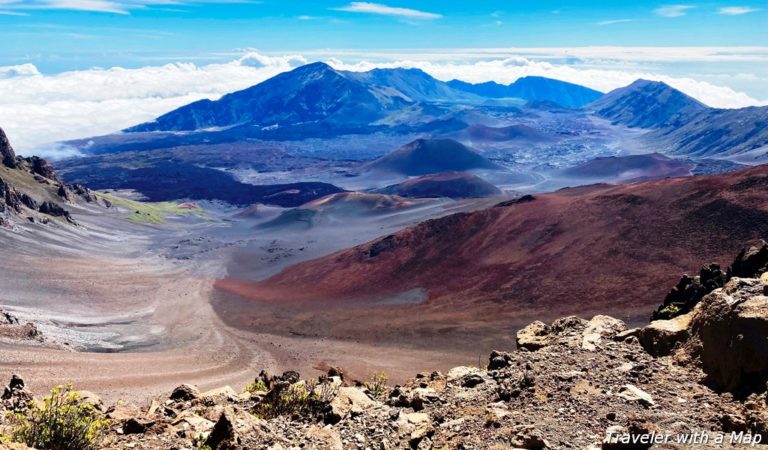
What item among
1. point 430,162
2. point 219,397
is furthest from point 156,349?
point 430,162

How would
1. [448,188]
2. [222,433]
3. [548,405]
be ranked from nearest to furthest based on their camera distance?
[222,433]
[548,405]
[448,188]

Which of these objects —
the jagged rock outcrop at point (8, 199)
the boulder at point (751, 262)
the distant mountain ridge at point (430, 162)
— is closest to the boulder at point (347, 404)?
the boulder at point (751, 262)

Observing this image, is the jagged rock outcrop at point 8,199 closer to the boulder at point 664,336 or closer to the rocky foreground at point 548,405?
the rocky foreground at point 548,405

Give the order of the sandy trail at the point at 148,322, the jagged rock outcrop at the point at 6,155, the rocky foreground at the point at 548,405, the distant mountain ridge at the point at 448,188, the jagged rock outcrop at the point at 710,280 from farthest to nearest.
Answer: the distant mountain ridge at the point at 448,188
the jagged rock outcrop at the point at 6,155
the sandy trail at the point at 148,322
the jagged rock outcrop at the point at 710,280
the rocky foreground at the point at 548,405

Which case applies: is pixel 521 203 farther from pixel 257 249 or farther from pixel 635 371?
pixel 635 371

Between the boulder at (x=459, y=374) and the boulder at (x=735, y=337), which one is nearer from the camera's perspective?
the boulder at (x=735, y=337)

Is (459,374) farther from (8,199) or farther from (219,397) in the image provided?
(8,199)
